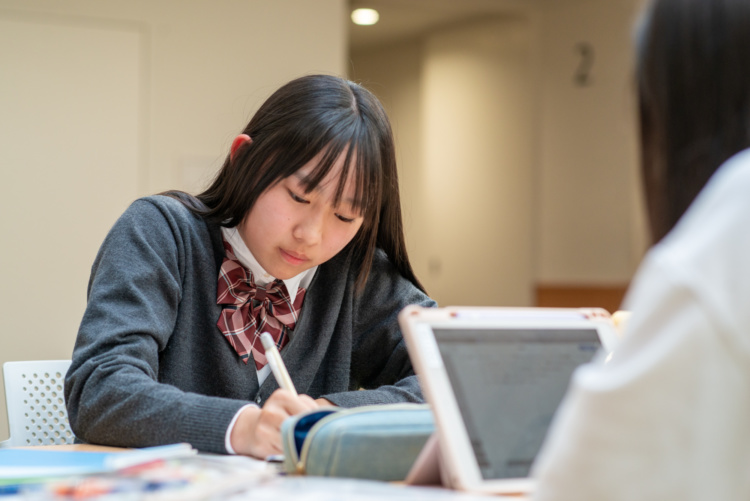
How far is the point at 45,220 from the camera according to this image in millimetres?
3537

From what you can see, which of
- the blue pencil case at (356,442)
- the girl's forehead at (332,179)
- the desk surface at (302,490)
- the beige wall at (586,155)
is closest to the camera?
the desk surface at (302,490)

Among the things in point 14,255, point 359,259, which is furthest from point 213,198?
point 14,255

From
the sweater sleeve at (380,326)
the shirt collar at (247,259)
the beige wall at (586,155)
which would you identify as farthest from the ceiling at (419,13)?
the shirt collar at (247,259)

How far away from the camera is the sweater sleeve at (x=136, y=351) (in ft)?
3.31

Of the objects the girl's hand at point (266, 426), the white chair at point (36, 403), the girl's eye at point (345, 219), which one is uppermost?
the girl's eye at point (345, 219)

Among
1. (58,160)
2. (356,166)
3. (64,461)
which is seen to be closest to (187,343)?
(356,166)

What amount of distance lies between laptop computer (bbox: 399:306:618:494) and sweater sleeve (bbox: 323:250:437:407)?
73 cm

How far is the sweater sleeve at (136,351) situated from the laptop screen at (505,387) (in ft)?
1.27

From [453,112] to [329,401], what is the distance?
4.13 metres

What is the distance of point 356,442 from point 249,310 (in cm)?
69

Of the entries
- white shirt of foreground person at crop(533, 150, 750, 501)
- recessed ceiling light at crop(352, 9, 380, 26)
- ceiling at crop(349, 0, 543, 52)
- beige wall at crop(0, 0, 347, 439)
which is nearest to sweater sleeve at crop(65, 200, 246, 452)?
white shirt of foreground person at crop(533, 150, 750, 501)

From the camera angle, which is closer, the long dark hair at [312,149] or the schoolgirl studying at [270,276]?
the schoolgirl studying at [270,276]

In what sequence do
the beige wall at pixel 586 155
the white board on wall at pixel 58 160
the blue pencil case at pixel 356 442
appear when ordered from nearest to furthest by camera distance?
the blue pencil case at pixel 356 442 < the white board on wall at pixel 58 160 < the beige wall at pixel 586 155

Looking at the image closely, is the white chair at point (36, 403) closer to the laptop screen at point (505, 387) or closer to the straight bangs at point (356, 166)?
the straight bangs at point (356, 166)
